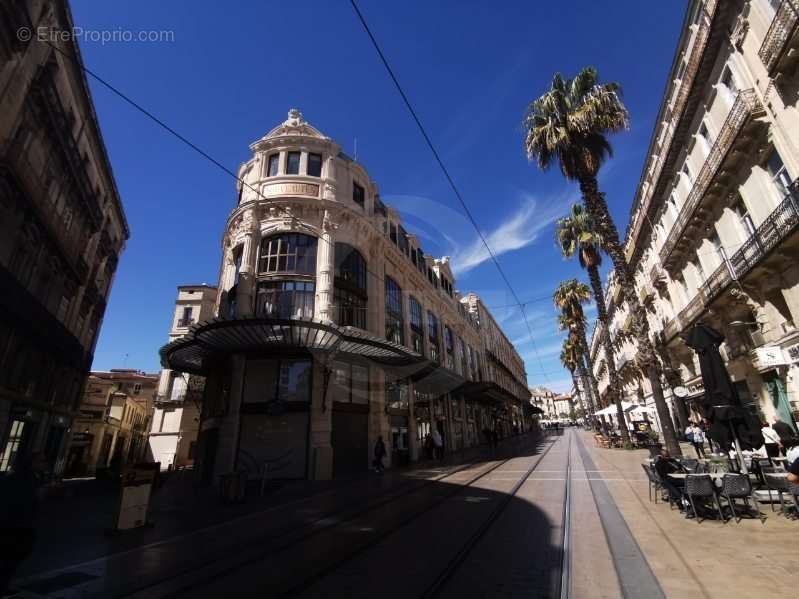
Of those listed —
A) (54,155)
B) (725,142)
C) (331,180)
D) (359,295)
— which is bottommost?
(359,295)

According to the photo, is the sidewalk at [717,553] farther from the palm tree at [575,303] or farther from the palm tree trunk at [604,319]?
the palm tree at [575,303]

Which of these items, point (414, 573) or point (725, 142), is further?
point (725, 142)

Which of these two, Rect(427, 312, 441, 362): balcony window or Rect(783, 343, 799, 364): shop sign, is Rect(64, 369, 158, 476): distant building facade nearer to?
Rect(427, 312, 441, 362): balcony window

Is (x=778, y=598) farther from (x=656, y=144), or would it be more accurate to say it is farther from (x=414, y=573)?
(x=656, y=144)

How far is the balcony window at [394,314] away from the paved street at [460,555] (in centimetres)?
1646

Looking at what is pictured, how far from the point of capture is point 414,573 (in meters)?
5.08

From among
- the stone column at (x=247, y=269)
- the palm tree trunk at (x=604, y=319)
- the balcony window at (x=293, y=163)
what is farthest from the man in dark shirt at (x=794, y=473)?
the balcony window at (x=293, y=163)

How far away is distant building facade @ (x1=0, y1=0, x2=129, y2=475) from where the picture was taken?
13.8m

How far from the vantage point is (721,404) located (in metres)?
8.58

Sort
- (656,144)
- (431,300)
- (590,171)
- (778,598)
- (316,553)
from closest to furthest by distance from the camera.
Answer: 1. (778,598)
2. (316,553)
3. (590,171)
4. (656,144)
5. (431,300)

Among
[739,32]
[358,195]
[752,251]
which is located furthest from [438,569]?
[358,195]

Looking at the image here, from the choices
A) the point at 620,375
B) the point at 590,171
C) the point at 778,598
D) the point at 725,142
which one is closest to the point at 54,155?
the point at 590,171

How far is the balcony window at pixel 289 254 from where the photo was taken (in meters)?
20.9

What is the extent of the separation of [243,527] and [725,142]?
20.4 m
